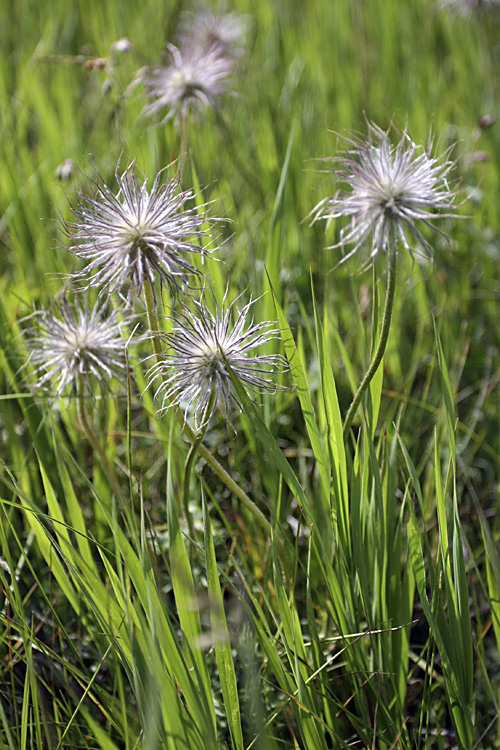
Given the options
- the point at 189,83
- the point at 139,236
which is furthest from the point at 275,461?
the point at 189,83

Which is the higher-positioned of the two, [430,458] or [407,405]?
[407,405]

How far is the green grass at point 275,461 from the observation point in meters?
0.95

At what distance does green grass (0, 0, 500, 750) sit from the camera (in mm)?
954

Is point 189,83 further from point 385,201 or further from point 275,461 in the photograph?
point 275,461

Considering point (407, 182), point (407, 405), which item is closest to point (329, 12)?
point (407, 405)

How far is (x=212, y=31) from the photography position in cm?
262

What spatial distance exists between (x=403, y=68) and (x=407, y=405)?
1.92m

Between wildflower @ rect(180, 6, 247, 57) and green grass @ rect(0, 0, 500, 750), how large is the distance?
0.13 meters

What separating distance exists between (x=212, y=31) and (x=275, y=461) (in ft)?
7.19

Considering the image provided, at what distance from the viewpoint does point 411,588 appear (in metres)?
1.10

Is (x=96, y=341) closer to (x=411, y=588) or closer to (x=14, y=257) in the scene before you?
(x=411, y=588)

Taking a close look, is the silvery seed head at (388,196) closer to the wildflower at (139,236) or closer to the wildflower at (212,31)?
the wildflower at (139,236)

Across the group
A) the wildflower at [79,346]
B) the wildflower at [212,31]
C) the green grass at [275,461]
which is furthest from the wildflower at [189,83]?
the wildflower at [79,346]

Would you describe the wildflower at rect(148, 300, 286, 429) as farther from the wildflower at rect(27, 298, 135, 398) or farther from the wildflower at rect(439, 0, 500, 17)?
the wildflower at rect(439, 0, 500, 17)
